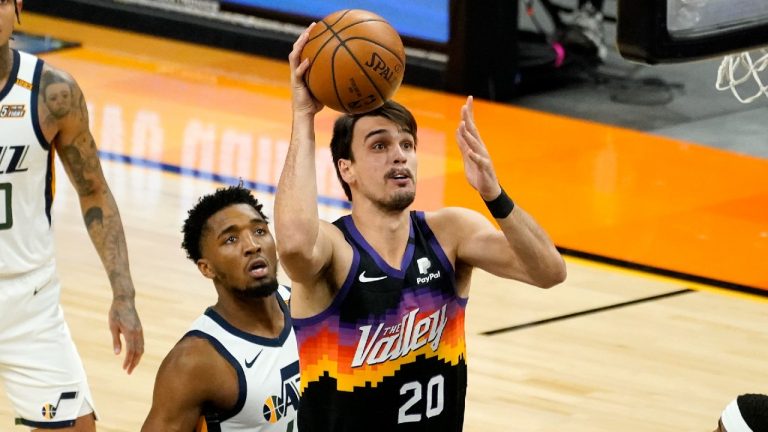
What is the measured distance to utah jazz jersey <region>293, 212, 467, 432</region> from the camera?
507 centimetres

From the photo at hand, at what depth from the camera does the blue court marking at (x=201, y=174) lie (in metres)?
10.8

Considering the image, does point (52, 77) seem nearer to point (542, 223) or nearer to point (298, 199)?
point (298, 199)

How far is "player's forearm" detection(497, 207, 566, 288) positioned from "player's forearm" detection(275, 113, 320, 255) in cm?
A: 59

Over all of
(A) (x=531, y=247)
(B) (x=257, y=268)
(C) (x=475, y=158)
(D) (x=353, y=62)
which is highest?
(D) (x=353, y=62)

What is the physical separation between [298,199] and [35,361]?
143 centimetres

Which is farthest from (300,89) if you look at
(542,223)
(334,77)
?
(542,223)

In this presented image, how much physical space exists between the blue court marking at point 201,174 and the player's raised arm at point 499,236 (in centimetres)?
547

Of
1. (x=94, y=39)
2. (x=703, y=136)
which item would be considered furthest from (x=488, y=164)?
(x=94, y=39)

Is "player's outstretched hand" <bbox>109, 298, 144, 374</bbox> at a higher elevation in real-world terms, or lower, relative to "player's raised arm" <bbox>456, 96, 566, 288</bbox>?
lower

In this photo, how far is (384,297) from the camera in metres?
5.08

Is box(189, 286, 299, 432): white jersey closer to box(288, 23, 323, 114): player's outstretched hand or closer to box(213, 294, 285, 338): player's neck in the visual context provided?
box(213, 294, 285, 338): player's neck

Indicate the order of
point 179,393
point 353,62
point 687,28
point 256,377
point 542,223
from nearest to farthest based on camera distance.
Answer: point 687,28 < point 353,62 < point 179,393 < point 256,377 < point 542,223

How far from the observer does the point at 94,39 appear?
15500mm

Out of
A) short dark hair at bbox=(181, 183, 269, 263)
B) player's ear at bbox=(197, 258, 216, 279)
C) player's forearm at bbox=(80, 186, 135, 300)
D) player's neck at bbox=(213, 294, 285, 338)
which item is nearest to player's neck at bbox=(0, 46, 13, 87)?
player's forearm at bbox=(80, 186, 135, 300)
